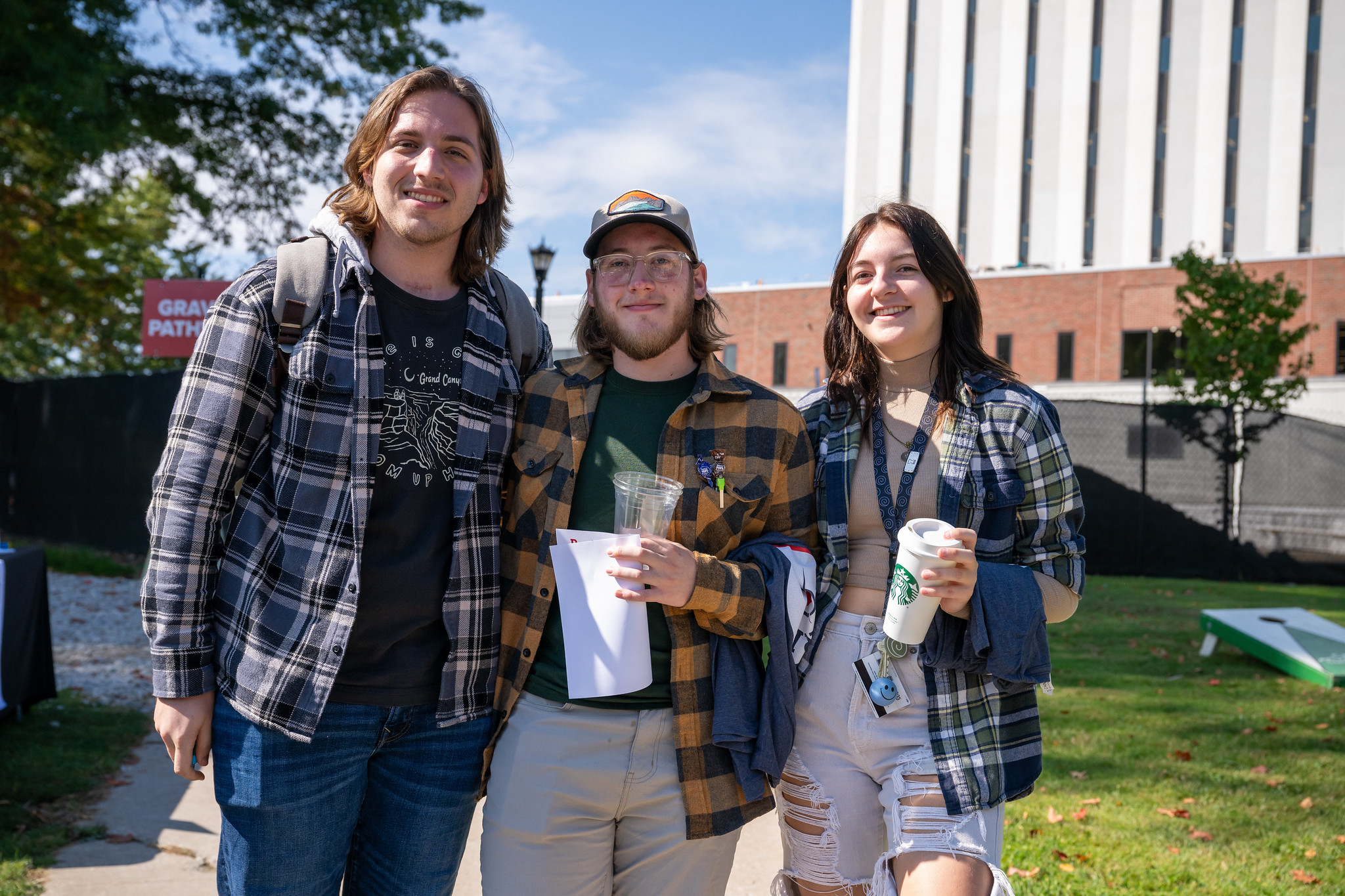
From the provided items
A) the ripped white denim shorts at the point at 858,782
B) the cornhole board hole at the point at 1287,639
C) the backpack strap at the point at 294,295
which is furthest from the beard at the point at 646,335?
the cornhole board hole at the point at 1287,639

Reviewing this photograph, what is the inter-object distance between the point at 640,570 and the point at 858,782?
0.85 meters

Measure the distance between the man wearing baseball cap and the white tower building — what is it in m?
31.3

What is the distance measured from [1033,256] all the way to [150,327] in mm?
34867

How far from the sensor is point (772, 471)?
8.14ft

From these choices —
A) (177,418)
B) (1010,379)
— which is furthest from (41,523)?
(1010,379)

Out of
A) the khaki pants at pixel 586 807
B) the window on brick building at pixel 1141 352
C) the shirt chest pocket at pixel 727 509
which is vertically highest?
the window on brick building at pixel 1141 352

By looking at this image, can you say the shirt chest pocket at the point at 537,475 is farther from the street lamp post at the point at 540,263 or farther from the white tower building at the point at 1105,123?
the white tower building at the point at 1105,123

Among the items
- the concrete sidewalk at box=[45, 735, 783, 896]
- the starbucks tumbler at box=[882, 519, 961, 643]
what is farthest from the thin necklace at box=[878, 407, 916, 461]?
the concrete sidewalk at box=[45, 735, 783, 896]

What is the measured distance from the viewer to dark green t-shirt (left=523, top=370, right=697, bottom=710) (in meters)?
2.31

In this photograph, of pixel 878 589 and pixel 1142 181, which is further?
pixel 1142 181

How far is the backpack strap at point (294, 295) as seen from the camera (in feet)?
7.19

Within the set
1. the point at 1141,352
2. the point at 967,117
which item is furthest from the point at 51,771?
the point at 967,117

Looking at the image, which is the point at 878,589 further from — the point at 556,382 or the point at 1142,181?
the point at 1142,181

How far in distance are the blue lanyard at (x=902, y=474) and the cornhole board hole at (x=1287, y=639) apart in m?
6.66
